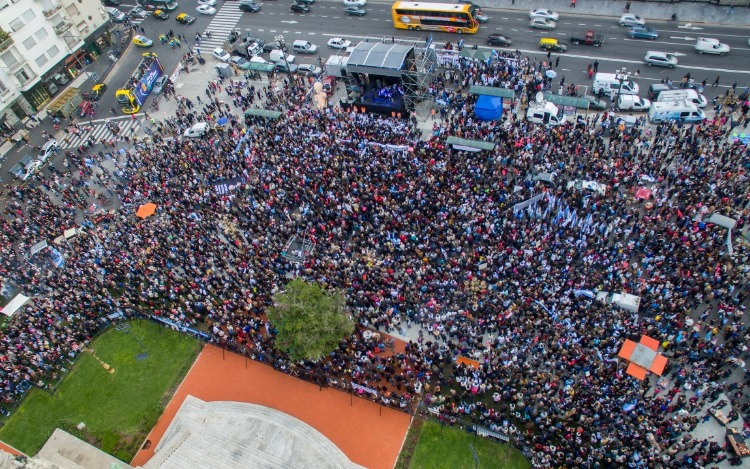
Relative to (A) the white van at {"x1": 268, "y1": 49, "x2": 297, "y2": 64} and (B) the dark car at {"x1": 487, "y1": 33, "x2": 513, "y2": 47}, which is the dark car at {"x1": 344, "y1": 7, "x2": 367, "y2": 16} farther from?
(B) the dark car at {"x1": 487, "y1": 33, "x2": 513, "y2": 47}

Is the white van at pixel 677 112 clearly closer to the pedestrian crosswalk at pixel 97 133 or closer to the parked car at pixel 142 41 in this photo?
the pedestrian crosswalk at pixel 97 133

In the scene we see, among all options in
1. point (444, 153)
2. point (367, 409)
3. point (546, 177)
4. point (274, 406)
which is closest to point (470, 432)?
point (367, 409)

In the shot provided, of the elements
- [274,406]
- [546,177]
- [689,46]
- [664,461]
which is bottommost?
[274,406]

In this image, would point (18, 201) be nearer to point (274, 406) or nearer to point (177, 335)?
point (177, 335)

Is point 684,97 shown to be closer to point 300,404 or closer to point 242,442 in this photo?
point 300,404

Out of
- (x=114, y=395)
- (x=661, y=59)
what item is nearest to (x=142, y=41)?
(x=114, y=395)

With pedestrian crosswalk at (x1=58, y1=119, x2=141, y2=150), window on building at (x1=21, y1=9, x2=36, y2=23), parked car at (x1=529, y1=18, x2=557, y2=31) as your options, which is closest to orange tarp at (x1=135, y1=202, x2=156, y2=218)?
pedestrian crosswalk at (x1=58, y1=119, x2=141, y2=150)

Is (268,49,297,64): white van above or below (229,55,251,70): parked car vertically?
above
